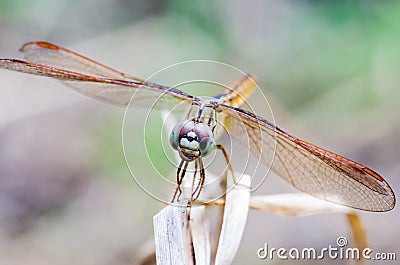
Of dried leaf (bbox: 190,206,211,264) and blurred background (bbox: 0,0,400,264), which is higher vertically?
blurred background (bbox: 0,0,400,264)

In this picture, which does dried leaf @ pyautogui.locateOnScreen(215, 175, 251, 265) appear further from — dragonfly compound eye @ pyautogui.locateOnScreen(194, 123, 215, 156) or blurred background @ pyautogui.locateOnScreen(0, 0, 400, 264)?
blurred background @ pyautogui.locateOnScreen(0, 0, 400, 264)

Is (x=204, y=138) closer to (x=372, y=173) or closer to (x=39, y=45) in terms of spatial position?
(x=372, y=173)

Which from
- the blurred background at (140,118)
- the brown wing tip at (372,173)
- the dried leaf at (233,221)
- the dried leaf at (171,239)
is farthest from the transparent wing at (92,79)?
the blurred background at (140,118)

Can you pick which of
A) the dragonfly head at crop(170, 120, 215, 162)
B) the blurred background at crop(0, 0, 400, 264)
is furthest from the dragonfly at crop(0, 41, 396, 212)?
the blurred background at crop(0, 0, 400, 264)

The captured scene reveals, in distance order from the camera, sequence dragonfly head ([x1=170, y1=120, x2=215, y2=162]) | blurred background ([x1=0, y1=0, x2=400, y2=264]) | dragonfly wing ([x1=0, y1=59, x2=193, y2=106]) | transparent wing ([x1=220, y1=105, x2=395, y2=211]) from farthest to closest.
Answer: blurred background ([x1=0, y1=0, x2=400, y2=264])
dragonfly wing ([x1=0, y1=59, x2=193, y2=106])
dragonfly head ([x1=170, y1=120, x2=215, y2=162])
transparent wing ([x1=220, y1=105, x2=395, y2=211])

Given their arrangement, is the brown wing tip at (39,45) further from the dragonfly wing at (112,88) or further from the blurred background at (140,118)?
the blurred background at (140,118)

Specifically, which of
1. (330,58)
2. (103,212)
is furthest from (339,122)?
(103,212)

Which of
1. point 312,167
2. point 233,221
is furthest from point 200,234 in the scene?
point 312,167

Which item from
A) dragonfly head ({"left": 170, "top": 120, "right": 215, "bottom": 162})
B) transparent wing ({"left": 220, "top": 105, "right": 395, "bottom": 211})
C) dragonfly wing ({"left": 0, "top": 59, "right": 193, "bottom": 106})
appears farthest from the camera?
dragonfly wing ({"left": 0, "top": 59, "right": 193, "bottom": 106})
